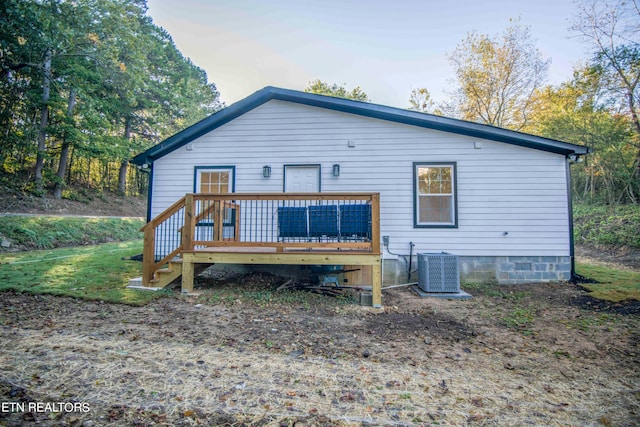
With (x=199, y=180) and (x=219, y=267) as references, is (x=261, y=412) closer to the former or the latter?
(x=219, y=267)

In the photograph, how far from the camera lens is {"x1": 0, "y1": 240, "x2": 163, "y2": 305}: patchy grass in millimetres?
4809

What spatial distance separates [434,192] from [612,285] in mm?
3870

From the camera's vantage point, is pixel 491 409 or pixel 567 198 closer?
pixel 491 409

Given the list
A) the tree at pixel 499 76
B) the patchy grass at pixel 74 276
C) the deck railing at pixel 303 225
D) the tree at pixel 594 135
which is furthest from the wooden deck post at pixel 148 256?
the tree at pixel 499 76

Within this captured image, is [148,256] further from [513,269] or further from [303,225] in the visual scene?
[513,269]

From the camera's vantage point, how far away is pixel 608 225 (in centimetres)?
1191

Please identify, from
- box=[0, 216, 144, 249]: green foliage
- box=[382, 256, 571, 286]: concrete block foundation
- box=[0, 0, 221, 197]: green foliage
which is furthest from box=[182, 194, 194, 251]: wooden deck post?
box=[0, 0, 221, 197]: green foliage

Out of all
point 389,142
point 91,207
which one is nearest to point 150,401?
point 389,142

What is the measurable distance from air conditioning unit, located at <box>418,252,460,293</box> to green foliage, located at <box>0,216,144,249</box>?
8451mm

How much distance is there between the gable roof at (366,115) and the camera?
6.23m

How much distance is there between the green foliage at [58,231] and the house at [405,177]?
4747 millimetres

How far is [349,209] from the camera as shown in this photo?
17.4ft

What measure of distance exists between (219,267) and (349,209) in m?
3.55

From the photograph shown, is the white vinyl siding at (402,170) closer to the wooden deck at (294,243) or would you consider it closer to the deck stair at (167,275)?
the wooden deck at (294,243)
